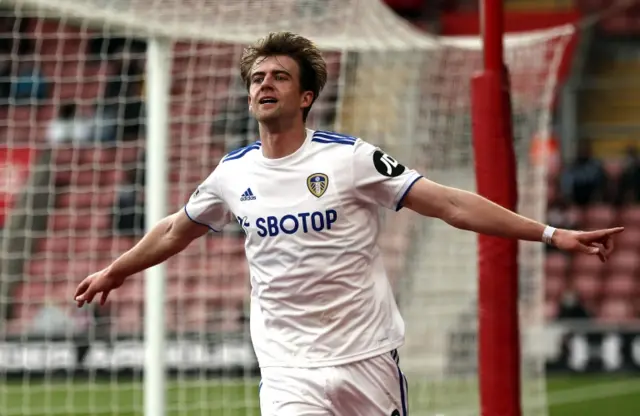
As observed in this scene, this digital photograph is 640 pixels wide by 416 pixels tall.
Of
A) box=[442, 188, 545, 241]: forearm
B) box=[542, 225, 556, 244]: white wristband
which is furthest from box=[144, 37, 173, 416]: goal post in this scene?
box=[542, 225, 556, 244]: white wristband

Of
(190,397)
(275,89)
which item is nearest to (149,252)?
(275,89)

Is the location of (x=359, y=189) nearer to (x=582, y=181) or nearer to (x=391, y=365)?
(x=391, y=365)

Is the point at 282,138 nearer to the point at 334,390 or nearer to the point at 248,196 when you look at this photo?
the point at 248,196

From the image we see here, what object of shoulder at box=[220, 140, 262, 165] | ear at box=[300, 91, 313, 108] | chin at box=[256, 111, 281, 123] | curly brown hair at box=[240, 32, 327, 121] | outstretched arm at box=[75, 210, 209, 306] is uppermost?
curly brown hair at box=[240, 32, 327, 121]

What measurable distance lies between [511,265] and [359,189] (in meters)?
1.51

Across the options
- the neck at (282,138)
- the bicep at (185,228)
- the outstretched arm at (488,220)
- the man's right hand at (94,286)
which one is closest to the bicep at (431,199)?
the outstretched arm at (488,220)

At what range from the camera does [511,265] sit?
19.6 ft

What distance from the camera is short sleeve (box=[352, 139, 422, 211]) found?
4676mm

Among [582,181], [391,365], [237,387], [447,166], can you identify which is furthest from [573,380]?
[391,365]

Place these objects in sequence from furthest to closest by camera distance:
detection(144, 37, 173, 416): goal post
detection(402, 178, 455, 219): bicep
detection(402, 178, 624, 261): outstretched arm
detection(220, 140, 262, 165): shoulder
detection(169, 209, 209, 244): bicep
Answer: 1. detection(144, 37, 173, 416): goal post
2. detection(169, 209, 209, 244): bicep
3. detection(220, 140, 262, 165): shoulder
4. detection(402, 178, 455, 219): bicep
5. detection(402, 178, 624, 261): outstretched arm

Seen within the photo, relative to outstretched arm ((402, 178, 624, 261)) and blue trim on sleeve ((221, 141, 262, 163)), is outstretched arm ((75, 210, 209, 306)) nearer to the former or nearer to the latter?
blue trim on sleeve ((221, 141, 262, 163))

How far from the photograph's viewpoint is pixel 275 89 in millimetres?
4711

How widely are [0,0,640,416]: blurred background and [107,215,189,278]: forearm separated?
261 cm

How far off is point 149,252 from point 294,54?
3.29ft
